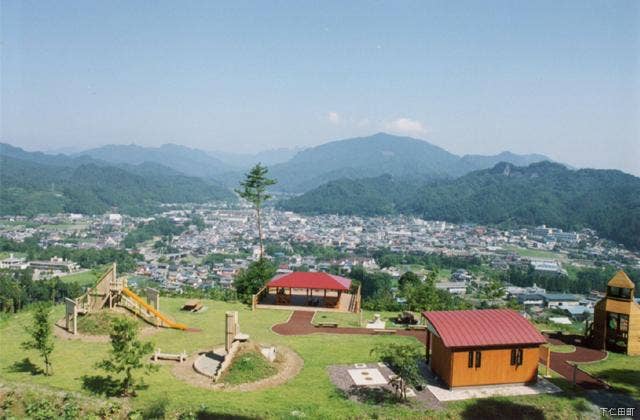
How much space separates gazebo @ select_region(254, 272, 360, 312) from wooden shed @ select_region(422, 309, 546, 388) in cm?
963

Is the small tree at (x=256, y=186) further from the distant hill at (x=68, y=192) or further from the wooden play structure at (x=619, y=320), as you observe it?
the distant hill at (x=68, y=192)

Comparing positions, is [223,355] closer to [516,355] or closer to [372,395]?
[372,395]

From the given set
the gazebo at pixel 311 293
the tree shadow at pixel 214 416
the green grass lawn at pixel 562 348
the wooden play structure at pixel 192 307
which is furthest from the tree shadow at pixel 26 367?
the green grass lawn at pixel 562 348

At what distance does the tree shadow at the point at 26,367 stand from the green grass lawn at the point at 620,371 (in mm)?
17838

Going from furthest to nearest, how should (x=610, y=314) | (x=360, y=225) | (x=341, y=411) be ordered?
(x=360, y=225)
(x=610, y=314)
(x=341, y=411)

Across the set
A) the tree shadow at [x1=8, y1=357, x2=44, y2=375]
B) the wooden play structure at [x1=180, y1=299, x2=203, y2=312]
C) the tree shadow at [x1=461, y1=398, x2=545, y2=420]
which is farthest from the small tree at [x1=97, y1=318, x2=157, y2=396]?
the wooden play structure at [x1=180, y1=299, x2=203, y2=312]

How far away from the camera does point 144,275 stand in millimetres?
68688

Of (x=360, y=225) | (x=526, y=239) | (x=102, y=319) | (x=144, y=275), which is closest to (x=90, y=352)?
(x=102, y=319)

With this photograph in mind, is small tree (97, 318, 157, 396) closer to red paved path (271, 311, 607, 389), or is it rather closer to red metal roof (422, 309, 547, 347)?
red paved path (271, 311, 607, 389)

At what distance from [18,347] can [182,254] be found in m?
80.3

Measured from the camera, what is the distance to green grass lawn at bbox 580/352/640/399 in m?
13.8

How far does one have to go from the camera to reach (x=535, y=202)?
14438cm

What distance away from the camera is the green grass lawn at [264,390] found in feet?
38.4

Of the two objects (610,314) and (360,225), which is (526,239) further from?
(610,314)
